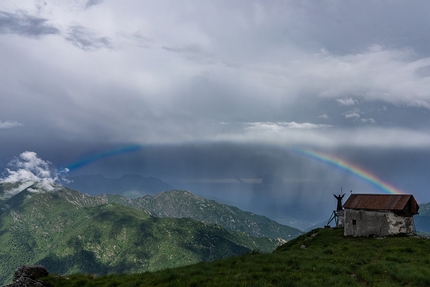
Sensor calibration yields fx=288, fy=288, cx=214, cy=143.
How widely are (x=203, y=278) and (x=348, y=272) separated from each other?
38.0ft

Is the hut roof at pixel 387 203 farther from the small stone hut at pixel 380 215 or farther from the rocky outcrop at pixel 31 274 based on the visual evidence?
the rocky outcrop at pixel 31 274

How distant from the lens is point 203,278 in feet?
65.7

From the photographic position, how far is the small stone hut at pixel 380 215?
5056 cm

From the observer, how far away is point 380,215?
5181 cm

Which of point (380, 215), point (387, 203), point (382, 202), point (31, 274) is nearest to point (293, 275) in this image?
point (31, 274)

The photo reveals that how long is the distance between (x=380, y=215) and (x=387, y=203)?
2.64 metres

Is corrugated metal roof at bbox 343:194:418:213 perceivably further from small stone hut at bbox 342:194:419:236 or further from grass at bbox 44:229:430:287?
grass at bbox 44:229:430:287

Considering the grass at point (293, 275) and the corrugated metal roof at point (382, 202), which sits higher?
the corrugated metal roof at point (382, 202)

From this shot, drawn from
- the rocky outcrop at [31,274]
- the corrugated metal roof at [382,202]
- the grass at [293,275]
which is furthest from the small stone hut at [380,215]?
the rocky outcrop at [31,274]

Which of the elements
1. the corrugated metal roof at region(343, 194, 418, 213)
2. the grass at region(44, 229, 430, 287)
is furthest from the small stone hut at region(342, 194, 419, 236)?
the grass at region(44, 229, 430, 287)

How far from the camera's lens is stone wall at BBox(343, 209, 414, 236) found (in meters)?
50.5

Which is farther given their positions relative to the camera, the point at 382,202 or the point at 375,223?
the point at 382,202

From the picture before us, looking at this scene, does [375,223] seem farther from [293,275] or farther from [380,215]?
[293,275]

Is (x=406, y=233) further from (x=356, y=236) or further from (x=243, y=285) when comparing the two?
(x=243, y=285)
